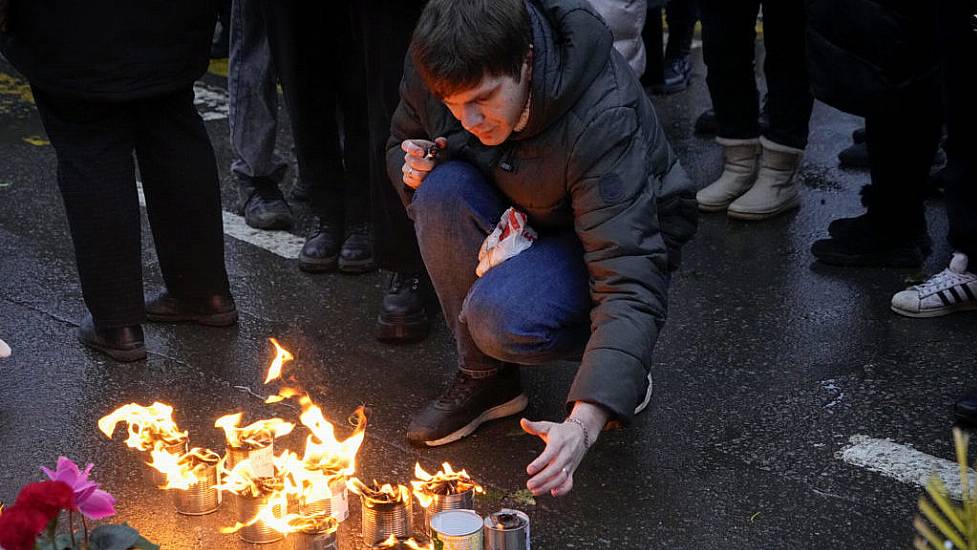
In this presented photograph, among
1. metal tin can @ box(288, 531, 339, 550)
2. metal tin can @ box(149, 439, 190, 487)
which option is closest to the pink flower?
metal tin can @ box(288, 531, 339, 550)

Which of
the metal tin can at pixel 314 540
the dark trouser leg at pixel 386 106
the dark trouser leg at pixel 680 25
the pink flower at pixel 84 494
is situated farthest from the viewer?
the dark trouser leg at pixel 680 25

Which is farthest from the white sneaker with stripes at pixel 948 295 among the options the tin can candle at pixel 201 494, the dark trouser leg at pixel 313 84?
the tin can candle at pixel 201 494

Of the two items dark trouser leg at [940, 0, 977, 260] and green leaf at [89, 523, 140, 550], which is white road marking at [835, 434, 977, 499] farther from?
green leaf at [89, 523, 140, 550]

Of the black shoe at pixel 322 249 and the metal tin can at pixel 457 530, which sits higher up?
the metal tin can at pixel 457 530

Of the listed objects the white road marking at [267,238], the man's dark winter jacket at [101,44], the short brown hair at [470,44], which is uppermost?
the short brown hair at [470,44]

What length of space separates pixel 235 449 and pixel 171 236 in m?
1.26

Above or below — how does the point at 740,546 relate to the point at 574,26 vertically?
below

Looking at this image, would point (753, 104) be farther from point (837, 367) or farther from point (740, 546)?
point (740, 546)

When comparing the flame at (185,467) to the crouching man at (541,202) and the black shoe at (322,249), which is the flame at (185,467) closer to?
the crouching man at (541,202)

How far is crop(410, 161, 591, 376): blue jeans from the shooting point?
3.19 meters

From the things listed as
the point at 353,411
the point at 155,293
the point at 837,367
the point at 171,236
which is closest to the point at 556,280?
the point at 353,411

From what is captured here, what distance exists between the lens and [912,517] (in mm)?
3066

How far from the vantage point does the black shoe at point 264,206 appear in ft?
17.3

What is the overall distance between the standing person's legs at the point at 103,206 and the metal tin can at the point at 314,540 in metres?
1.49
